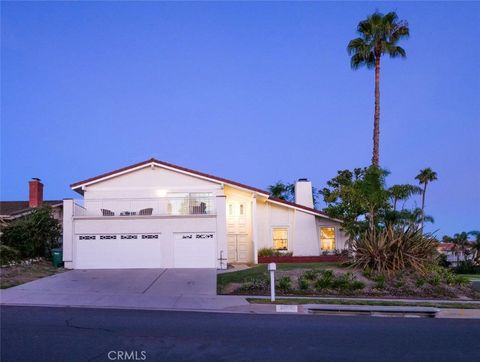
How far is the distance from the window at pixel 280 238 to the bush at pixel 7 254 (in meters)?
14.9

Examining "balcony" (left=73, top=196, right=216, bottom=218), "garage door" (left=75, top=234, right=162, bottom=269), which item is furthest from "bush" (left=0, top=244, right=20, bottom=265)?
"balcony" (left=73, top=196, right=216, bottom=218)

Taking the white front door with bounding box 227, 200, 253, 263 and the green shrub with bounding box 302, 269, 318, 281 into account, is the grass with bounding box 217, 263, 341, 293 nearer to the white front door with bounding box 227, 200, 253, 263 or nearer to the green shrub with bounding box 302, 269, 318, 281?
the green shrub with bounding box 302, 269, 318, 281

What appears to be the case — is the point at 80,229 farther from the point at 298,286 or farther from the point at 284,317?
the point at 284,317

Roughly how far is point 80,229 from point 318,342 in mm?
19173

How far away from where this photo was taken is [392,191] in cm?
2739

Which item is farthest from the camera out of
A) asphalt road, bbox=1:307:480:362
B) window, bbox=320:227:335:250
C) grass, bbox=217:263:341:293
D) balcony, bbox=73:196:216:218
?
window, bbox=320:227:335:250

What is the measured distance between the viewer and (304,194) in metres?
35.0

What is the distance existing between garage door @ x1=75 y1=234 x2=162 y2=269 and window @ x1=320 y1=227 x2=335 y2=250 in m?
11.1

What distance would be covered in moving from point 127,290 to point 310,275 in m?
7.25

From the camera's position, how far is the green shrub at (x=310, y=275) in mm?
20562

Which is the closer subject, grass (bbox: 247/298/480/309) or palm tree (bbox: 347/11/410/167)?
grass (bbox: 247/298/480/309)

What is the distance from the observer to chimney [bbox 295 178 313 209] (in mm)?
34866

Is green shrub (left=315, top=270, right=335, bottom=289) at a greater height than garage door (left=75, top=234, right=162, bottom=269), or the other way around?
garage door (left=75, top=234, right=162, bottom=269)

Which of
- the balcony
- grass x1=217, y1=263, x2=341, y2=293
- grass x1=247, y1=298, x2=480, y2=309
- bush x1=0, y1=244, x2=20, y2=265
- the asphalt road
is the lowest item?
grass x1=247, y1=298, x2=480, y2=309
